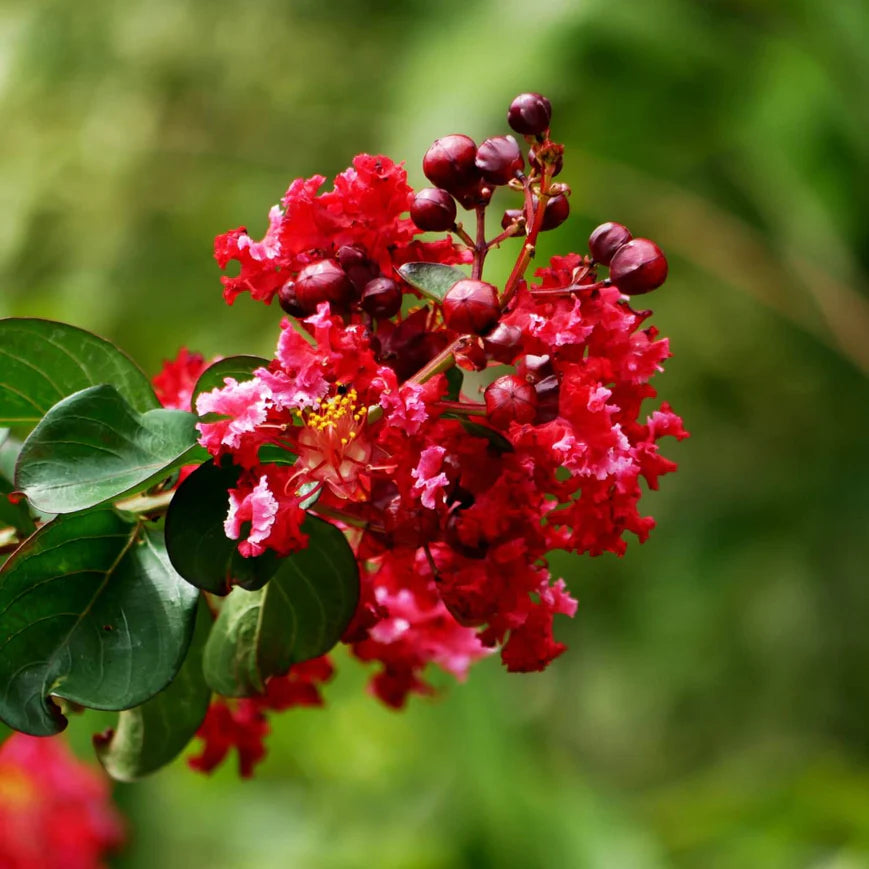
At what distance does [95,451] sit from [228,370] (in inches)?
4.1

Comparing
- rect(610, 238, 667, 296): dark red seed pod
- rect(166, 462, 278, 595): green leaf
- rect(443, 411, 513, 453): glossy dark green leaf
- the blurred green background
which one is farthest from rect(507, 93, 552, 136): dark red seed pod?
the blurred green background

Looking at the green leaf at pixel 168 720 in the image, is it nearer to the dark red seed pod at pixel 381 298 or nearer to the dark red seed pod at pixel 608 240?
the dark red seed pod at pixel 381 298

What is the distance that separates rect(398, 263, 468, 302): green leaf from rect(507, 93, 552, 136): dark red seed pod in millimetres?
109

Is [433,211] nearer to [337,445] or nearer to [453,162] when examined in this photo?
[453,162]

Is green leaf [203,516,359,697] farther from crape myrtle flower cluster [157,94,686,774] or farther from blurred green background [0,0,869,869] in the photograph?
blurred green background [0,0,869,869]

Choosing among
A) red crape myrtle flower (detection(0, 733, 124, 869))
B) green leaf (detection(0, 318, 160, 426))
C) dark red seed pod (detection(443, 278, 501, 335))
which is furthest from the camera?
red crape myrtle flower (detection(0, 733, 124, 869))

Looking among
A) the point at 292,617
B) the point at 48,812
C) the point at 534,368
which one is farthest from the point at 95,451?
the point at 48,812

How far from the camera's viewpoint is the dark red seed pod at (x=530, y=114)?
846 mm

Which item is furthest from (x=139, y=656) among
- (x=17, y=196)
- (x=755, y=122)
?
(x=17, y=196)

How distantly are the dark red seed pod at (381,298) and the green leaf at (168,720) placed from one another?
1.03ft

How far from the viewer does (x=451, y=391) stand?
3.05 ft

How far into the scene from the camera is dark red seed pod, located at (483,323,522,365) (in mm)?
811

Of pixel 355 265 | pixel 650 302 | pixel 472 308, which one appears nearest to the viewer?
pixel 472 308

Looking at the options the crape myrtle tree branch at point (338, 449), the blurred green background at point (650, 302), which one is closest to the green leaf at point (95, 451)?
the crape myrtle tree branch at point (338, 449)
